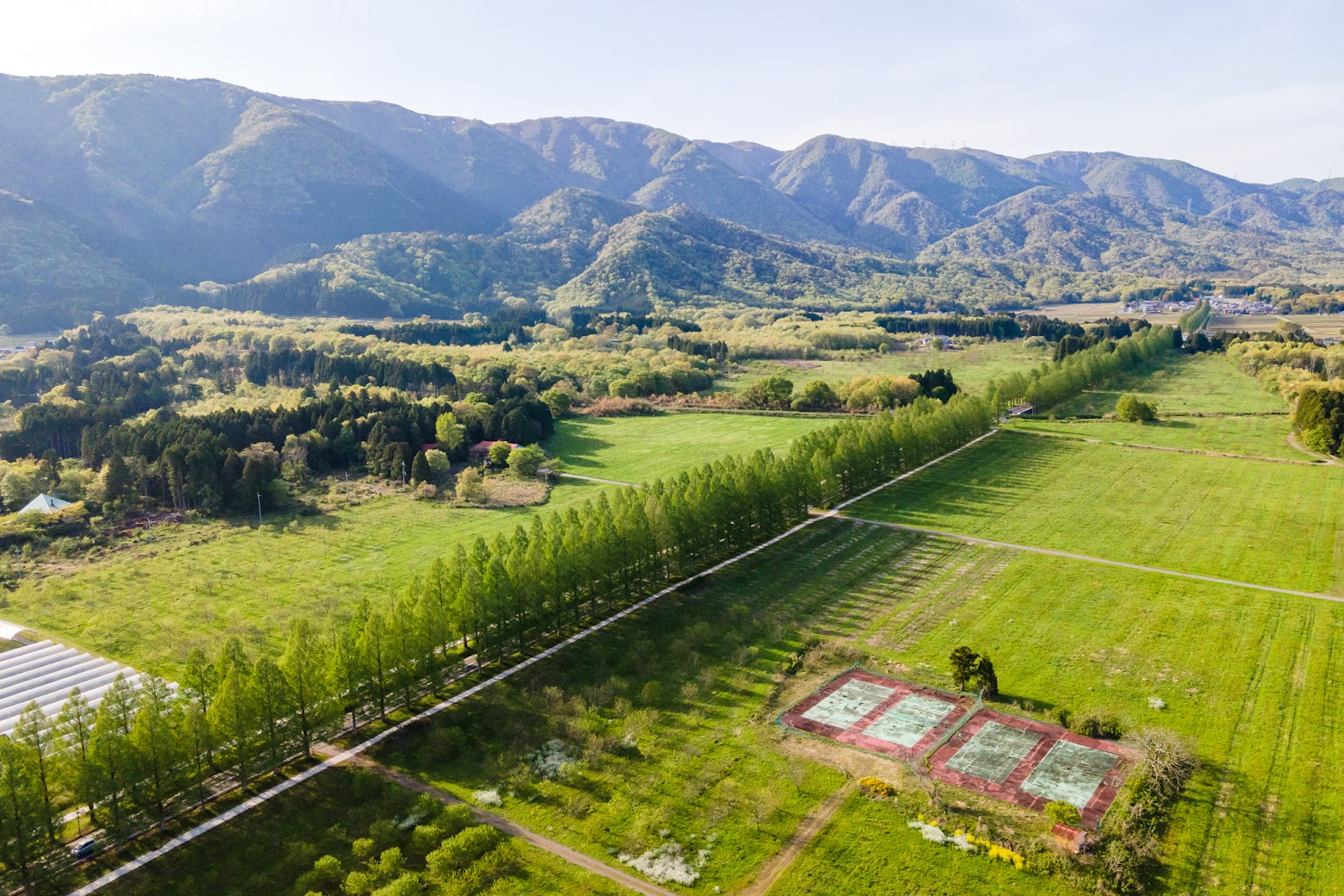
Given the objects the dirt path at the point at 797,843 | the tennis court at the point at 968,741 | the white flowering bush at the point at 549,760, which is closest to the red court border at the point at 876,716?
the tennis court at the point at 968,741

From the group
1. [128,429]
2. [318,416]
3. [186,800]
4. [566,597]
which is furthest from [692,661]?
[128,429]

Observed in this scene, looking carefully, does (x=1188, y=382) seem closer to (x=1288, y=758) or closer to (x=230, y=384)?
(x=1288, y=758)

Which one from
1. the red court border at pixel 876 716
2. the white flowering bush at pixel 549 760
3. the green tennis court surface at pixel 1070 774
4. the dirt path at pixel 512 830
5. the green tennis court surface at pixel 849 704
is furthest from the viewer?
the green tennis court surface at pixel 849 704

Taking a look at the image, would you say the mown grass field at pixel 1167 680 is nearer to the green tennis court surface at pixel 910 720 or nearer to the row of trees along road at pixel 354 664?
the green tennis court surface at pixel 910 720

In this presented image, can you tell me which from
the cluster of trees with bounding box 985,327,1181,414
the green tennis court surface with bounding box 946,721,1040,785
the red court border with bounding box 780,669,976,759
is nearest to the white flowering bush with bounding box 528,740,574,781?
the red court border with bounding box 780,669,976,759

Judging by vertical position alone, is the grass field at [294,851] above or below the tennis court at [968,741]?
below

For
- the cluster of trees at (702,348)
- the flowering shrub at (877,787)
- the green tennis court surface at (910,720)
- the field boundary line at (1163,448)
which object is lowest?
the flowering shrub at (877,787)

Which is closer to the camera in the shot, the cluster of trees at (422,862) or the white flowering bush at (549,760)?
the cluster of trees at (422,862)
